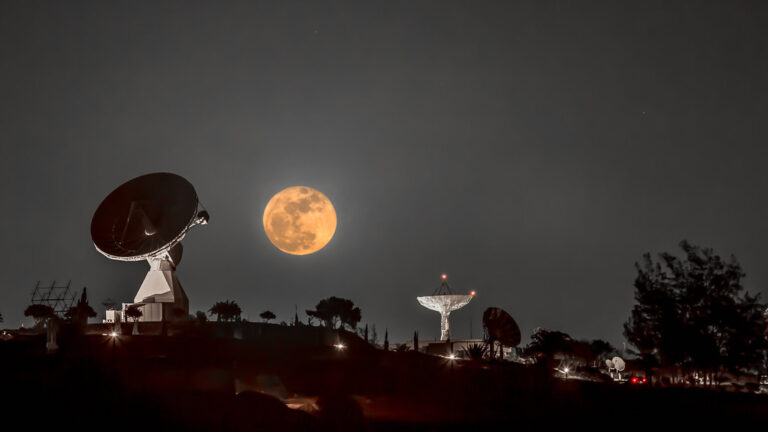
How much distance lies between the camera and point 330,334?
50.4 m

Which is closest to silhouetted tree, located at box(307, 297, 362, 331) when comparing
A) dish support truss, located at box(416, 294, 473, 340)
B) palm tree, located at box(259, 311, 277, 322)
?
dish support truss, located at box(416, 294, 473, 340)

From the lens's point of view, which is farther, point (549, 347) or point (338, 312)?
point (338, 312)

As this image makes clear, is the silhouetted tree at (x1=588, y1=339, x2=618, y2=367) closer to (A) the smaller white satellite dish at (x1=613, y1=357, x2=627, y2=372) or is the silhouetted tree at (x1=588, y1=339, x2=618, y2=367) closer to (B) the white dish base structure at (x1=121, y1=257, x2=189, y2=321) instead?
(A) the smaller white satellite dish at (x1=613, y1=357, x2=627, y2=372)

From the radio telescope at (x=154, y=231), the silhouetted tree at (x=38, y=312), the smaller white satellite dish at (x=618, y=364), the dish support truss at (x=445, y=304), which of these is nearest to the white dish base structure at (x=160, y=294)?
the radio telescope at (x=154, y=231)

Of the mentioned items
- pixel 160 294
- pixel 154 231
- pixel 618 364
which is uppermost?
pixel 154 231

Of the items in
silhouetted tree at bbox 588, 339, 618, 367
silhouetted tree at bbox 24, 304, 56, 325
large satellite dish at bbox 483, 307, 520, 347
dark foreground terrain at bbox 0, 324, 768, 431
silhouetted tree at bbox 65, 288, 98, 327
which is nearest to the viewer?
dark foreground terrain at bbox 0, 324, 768, 431

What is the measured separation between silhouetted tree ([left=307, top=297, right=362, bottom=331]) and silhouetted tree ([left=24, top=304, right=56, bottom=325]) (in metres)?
53.4

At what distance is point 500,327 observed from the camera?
193ft

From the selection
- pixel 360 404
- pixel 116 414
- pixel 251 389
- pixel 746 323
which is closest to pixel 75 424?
pixel 116 414

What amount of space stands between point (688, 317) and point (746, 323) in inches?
144

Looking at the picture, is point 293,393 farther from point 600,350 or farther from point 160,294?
point 600,350

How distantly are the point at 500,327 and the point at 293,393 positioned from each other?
26923 millimetres

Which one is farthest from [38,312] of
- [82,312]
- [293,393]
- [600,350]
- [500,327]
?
[600,350]

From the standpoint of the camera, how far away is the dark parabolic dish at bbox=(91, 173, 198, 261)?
4709 cm
